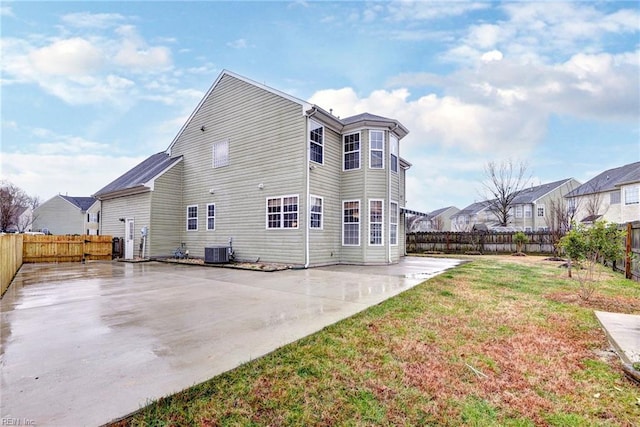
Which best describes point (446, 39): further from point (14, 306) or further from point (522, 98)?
point (14, 306)

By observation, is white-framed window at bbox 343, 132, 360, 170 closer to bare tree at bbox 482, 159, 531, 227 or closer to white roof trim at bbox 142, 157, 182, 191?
white roof trim at bbox 142, 157, 182, 191

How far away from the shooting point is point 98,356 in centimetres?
331

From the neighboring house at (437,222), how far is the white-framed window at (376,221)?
35.6 m

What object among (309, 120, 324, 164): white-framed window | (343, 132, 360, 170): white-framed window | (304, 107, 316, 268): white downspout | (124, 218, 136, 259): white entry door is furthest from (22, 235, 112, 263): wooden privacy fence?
(343, 132, 360, 170): white-framed window

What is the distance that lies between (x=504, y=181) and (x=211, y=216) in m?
28.0

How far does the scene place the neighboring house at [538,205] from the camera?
35438 mm

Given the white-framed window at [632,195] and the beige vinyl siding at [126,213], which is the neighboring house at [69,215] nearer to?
the beige vinyl siding at [126,213]

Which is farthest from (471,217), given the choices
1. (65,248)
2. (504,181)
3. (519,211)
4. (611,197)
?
(65,248)

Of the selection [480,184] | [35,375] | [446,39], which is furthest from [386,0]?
[480,184]

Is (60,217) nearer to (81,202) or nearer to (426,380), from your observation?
(81,202)

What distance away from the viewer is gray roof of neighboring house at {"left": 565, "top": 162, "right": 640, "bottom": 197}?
79.1 feet

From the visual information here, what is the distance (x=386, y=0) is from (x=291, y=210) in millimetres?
8246

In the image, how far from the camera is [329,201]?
12.8 meters

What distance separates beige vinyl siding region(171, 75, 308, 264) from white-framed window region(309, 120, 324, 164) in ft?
1.13
